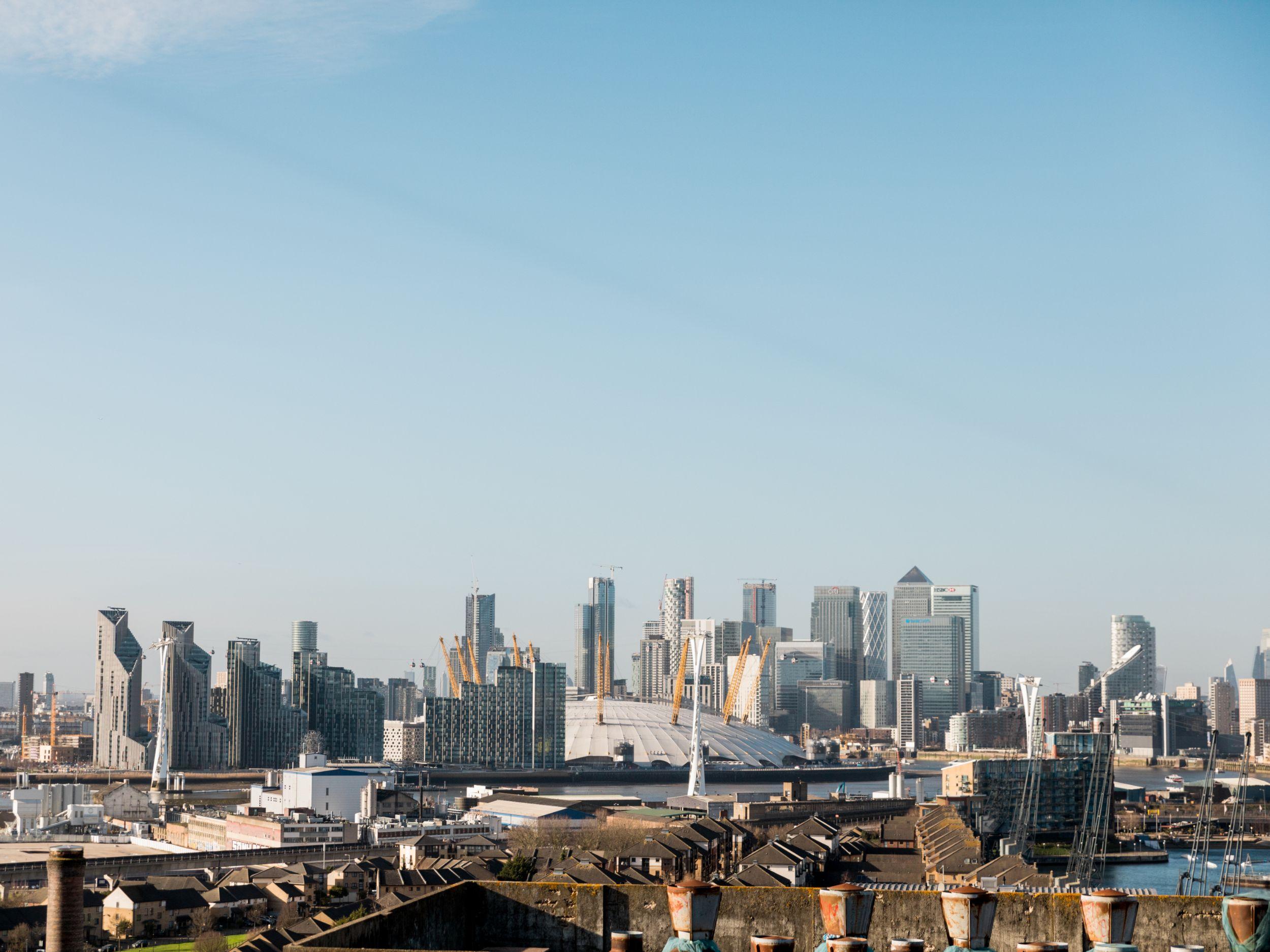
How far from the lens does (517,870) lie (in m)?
48.8

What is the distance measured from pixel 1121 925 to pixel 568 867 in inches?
1522

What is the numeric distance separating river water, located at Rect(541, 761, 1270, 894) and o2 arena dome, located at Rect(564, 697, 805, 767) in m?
10.6

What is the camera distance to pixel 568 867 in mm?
45281

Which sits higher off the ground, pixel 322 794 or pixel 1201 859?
pixel 322 794

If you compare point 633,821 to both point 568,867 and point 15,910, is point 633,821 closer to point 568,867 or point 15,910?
point 568,867

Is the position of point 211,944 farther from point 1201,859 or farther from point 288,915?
point 1201,859

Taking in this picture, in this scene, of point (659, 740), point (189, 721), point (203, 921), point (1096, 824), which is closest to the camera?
point (203, 921)

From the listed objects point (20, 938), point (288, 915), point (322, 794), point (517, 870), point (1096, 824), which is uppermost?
point (1096, 824)

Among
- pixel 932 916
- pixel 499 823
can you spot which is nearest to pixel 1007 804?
pixel 499 823

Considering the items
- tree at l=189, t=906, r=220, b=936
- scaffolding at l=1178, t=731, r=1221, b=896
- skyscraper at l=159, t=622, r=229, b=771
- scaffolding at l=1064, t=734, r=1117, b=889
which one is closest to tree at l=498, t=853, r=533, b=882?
tree at l=189, t=906, r=220, b=936

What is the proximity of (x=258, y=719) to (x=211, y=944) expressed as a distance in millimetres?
139441

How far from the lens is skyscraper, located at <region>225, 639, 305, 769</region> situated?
568 ft

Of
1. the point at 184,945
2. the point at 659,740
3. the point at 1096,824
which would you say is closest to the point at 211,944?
the point at 184,945

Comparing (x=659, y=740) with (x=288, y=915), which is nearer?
(x=288, y=915)
